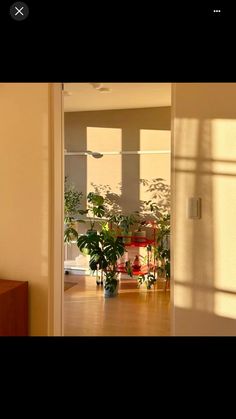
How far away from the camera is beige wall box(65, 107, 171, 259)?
6418mm

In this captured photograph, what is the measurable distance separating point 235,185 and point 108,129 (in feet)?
15.7

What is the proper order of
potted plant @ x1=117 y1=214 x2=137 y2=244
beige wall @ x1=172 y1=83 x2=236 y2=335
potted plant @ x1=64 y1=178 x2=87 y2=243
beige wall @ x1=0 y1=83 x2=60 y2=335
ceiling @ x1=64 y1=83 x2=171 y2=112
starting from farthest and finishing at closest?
potted plant @ x1=64 y1=178 x2=87 y2=243, potted plant @ x1=117 y1=214 x2=137 y2=244, ceiling @ x1=64 y1=83 x2=171 y2=112, beige wall @ x1=0 y1=83 x2=60 y2=335, beige wall @ x1=172 y1=83 x2=236 y2=335

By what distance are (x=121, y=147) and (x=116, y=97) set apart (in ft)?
3.89

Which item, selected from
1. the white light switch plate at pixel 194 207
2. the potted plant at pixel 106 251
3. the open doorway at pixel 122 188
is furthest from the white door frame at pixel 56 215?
the potted plant at pixel 106 251

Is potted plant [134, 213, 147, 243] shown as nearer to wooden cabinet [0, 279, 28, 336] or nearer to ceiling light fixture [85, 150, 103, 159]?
ceiling light fixture [85, 150, 103, 159]

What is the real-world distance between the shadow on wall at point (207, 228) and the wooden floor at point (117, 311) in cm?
175

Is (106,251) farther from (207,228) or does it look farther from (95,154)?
(207,228)

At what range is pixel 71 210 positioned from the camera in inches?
262
